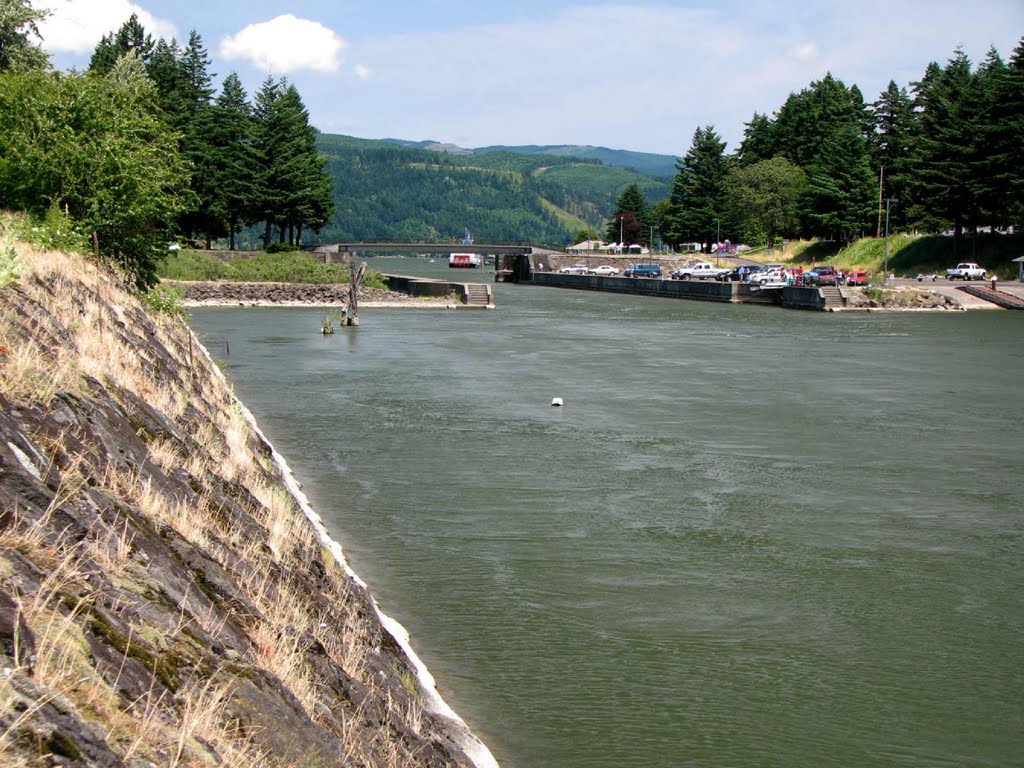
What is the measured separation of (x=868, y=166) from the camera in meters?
120

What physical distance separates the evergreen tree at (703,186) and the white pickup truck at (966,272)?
54.8 m

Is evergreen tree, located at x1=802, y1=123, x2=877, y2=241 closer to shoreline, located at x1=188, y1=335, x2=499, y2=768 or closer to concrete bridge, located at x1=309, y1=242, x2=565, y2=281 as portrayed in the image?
concrete bridge, located at x1=309, y1=242, x2=565, y2=281

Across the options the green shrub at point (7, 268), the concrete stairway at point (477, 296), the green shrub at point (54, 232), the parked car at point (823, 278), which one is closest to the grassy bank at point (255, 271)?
the concrete stairway at point (477, 296)

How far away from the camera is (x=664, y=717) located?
12.6m

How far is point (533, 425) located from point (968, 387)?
1758 centimetres

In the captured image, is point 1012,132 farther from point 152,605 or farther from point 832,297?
point 152,605

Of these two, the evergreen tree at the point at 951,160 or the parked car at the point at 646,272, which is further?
the parked car at the point at 646,272

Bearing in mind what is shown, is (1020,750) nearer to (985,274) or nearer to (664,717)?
(664,717)

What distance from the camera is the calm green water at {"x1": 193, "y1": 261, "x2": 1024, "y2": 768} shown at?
1262 cm

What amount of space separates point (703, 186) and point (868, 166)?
3377cm

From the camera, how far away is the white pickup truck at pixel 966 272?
94.8 meters

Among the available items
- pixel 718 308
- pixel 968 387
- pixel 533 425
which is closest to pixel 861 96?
pixel 718 308

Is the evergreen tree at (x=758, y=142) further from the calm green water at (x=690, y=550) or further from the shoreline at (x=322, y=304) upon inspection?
the calm green water at (x=690, y=550)

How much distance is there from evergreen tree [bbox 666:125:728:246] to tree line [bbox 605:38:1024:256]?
13 centimetres
